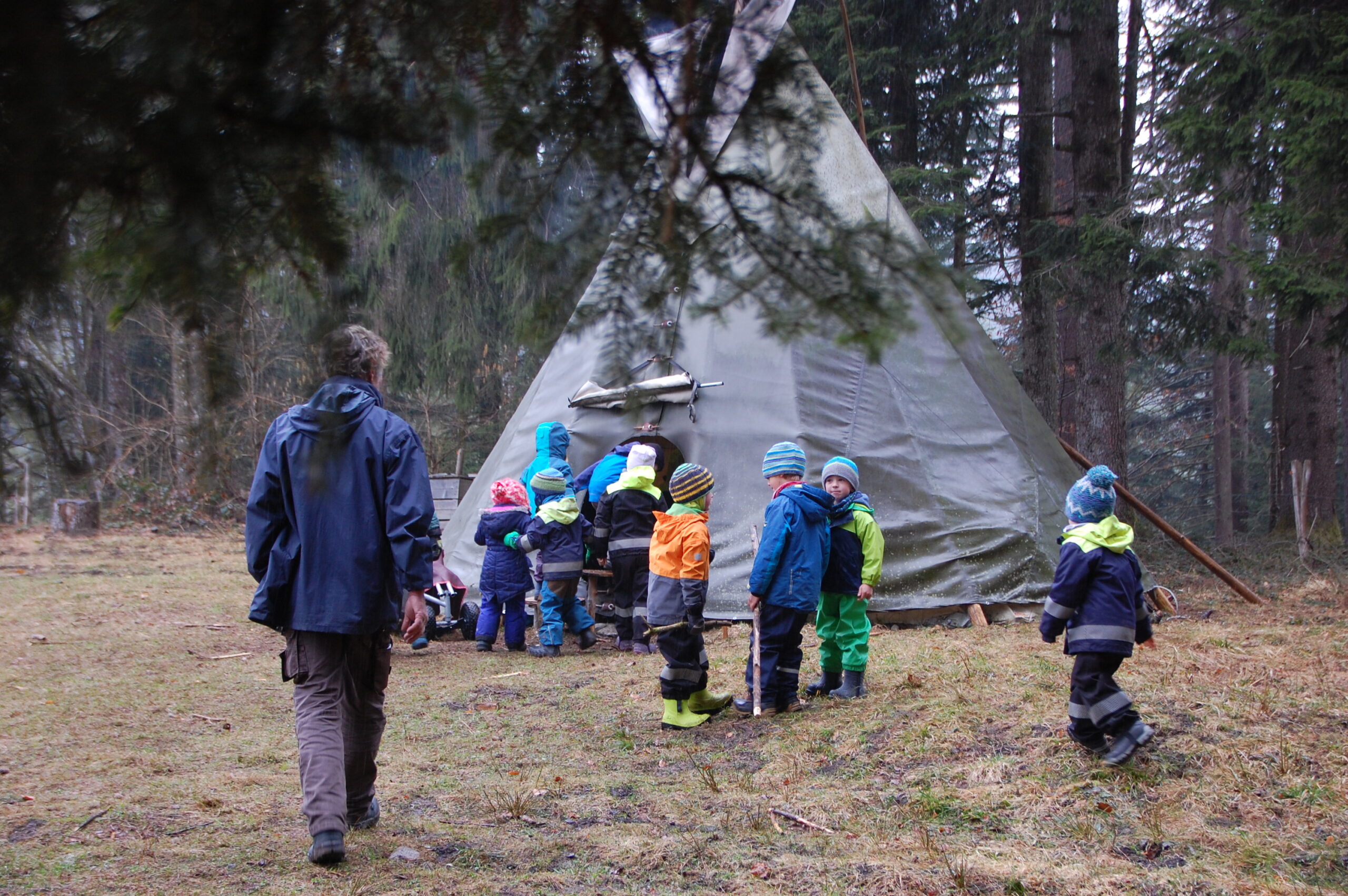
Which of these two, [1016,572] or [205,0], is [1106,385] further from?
[205,0]

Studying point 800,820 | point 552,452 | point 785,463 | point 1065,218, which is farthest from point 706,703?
point 1065,218

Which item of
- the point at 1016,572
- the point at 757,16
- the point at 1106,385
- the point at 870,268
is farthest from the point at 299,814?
the point at 1106,385

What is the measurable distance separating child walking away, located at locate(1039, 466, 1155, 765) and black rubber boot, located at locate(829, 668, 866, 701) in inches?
58.7

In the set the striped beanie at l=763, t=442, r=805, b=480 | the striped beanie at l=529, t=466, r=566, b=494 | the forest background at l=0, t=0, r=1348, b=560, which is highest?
the forest background at l=0, t=0, r=1348, b=560

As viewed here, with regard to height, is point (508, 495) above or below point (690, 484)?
below

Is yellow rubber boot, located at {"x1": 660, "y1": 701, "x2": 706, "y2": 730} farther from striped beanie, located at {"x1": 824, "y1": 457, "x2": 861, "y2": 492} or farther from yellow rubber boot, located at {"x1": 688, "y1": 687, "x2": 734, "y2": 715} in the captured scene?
striped beanie, located at {"x1": 824, "y1": 457, "x2": 861, "y2": 492}

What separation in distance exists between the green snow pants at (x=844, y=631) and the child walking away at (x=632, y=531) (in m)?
2.23

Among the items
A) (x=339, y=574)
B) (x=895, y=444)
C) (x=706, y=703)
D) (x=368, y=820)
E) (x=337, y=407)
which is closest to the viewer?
(x=337, y=407)

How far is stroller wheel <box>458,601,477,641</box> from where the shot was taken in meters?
8.73

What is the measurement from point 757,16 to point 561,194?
62cm

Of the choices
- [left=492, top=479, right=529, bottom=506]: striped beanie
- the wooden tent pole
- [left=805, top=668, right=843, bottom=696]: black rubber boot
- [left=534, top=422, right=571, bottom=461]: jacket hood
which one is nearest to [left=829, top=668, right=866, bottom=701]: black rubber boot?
[left=805, top=668, right=843, bottom=696]: black rubber boot

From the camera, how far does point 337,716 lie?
3.39 m

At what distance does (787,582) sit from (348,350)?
3.71 meters

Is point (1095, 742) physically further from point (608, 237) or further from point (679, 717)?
point (608, 237)
